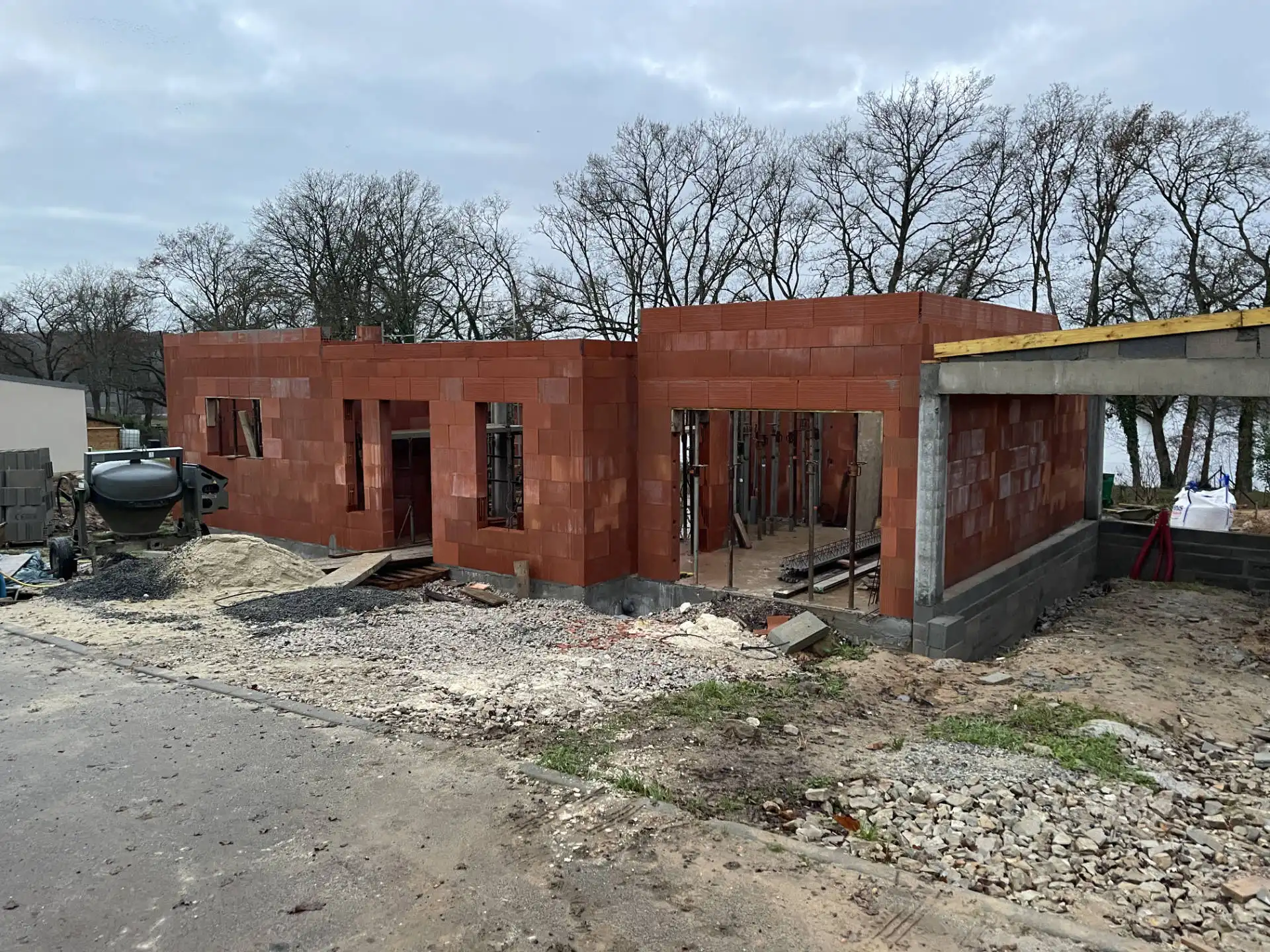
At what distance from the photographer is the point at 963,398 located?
36.8 feet

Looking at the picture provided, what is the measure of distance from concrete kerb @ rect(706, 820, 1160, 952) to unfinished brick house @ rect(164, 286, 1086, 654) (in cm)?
585

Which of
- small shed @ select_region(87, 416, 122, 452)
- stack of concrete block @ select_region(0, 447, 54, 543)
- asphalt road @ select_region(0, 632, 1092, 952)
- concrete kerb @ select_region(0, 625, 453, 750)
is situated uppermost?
small shed @ select_region(87, 416, 122, 452)

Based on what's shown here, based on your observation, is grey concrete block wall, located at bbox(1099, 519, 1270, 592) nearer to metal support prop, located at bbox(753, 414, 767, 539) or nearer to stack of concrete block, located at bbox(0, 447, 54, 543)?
metal support prop, located at bbox(753, 414, 767, 539)

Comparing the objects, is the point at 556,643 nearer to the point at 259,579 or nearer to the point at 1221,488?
the point at 259,579

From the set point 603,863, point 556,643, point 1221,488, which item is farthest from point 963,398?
point 1221,488

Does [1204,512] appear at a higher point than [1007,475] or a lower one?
lower

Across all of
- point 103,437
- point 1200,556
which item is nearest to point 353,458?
point 1200,556

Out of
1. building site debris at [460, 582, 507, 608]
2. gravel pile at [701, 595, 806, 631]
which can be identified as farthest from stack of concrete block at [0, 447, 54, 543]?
gravel pile at [701, 595, 806, 631]

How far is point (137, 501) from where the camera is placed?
47.1 feet

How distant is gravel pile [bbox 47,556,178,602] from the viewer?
12664mm

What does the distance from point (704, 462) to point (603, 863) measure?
11441mm

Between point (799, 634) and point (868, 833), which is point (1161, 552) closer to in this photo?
point (799, 634)

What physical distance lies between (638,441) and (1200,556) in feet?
34.3

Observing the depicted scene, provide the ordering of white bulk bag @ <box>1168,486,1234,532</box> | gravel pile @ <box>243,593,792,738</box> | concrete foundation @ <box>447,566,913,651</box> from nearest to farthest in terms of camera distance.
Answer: gravel pile @ <box>243,593,792,738</box> < concrete foundation @ <box>447,566,913,651</box> < white bulk bag @ <box>1168,486,1234,532</box>
